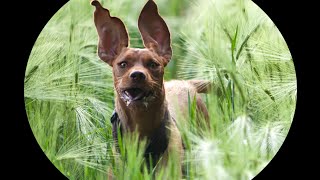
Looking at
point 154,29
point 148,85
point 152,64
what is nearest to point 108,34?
point 154,29

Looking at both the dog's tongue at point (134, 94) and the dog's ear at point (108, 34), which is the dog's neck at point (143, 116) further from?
the dog's ear at point (108, 34)

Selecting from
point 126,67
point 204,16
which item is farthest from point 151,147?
point 204,16

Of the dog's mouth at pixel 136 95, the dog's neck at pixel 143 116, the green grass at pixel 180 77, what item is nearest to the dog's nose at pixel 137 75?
the dog's mouth at pixel 136 95

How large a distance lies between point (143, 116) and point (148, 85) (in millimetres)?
330

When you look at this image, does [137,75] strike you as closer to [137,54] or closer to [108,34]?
[137,54]

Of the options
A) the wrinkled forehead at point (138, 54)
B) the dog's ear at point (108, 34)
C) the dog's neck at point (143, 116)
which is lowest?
the dog's neck at point (143, 116)

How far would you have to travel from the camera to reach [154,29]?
25.5 feet

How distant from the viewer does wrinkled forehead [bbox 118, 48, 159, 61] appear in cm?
751

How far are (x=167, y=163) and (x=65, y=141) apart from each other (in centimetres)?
91

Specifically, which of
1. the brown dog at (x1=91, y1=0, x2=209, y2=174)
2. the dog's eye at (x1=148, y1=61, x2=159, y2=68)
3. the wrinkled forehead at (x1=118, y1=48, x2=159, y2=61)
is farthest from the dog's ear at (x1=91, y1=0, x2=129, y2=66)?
the dog's eye at (x1=148, y1=61, x2=159, y2=68)

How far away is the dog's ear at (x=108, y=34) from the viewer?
25.4 ft

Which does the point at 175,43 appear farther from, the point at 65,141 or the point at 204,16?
the point at 65,141

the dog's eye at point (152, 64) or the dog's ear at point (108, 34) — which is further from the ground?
the dog's ear at point (108, 34)

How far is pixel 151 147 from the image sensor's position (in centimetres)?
774
